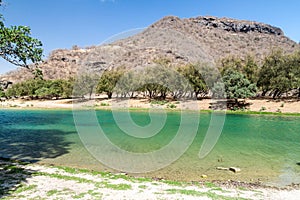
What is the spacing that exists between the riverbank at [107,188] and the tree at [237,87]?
45652 millimetres

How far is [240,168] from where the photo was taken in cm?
1709

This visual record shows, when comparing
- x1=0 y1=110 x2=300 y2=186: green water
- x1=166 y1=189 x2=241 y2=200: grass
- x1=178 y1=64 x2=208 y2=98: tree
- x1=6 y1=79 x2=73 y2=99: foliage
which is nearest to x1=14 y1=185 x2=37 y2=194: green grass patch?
x1=0 y1=110 x2=300 y2=186: green water

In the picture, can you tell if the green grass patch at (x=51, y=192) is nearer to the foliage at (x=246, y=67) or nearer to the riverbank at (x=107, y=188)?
the riverbank at (x=107, y=188)

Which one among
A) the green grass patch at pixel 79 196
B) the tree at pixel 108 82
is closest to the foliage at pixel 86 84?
the tree at pixel 108 82

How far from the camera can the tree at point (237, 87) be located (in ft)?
185

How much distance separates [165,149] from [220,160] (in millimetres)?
5527

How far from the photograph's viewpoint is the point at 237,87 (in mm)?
57469

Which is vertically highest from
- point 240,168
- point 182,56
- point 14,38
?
point 182,56

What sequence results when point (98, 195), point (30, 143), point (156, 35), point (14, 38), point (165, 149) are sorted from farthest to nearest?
point (156, 35)
point (30, 143)
point (165, 149)
point (14, 38)
point (98, 195)

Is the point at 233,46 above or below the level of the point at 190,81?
above

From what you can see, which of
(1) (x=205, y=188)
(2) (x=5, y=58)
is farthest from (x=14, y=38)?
(1) (x=205, y=188)

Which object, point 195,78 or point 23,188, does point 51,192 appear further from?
point 195,78

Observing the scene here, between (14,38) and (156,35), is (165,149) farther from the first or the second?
(156,35)

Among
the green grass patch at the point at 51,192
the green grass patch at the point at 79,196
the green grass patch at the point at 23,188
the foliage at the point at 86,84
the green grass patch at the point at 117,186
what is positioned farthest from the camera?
the foliage at the point at 86,84
